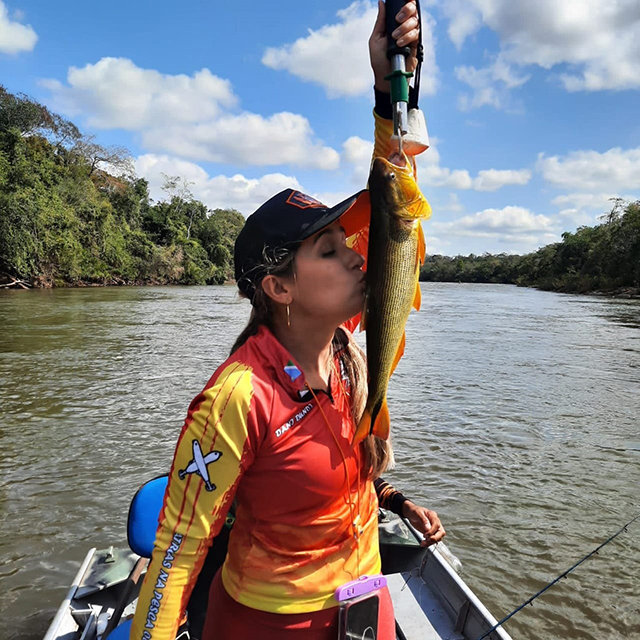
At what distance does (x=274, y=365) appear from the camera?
1.65 meters

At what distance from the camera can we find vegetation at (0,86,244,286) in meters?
37.4

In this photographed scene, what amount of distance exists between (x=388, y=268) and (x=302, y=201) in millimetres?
394

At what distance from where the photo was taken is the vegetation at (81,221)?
3744cm

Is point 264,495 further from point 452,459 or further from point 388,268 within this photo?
point 452,459

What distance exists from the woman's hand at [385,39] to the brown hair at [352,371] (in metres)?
0.91

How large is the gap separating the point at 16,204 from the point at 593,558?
40.1m

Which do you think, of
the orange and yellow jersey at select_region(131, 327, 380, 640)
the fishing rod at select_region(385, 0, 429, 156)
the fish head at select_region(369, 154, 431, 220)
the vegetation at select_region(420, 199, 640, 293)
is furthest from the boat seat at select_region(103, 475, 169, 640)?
the vegetation at select_region(420, 199, 640, 293)

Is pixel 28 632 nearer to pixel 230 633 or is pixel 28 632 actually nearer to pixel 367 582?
pixel 230 633

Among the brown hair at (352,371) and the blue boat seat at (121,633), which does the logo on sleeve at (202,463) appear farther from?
the blue boat seat at (121,633)

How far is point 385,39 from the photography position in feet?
6.75

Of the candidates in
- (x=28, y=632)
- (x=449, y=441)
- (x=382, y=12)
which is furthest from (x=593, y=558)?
(x=382, y=12)

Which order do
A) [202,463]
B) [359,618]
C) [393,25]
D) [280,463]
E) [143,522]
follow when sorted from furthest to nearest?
[143,522] → [393,25] → [359,618] → [280,463] → [202,463]

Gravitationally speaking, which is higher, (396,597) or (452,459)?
(396,597)

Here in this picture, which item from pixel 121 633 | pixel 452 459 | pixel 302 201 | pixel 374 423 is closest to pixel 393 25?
pixel 302 201
